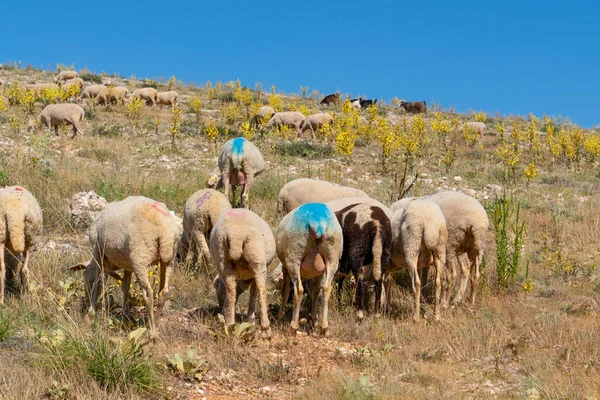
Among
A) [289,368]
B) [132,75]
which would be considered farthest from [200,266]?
[132,75]

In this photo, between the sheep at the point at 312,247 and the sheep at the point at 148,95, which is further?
the sheep at the point at 148,95

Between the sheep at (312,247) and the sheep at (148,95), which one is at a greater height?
the sheep at (148,95)

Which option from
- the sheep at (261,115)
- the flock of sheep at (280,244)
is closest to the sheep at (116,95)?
the sheep at (261,115)

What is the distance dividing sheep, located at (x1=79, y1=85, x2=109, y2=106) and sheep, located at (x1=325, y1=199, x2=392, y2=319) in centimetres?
2261

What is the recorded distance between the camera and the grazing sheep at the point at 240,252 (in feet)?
22.2

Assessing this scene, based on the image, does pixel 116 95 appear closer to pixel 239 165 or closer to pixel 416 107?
pixel 416 107

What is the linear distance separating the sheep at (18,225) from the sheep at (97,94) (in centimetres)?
2191

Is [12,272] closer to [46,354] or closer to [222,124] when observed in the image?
[46,354]

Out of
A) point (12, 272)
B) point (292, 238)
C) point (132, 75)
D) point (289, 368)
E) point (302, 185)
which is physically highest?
point (132, 75)

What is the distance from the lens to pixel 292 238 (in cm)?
726

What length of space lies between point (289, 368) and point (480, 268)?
156 inches

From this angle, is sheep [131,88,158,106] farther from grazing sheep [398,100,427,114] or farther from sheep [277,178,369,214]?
sheep [277,178,369,214]

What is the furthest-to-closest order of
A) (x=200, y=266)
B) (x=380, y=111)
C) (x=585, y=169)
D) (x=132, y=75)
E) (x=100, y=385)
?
(x=132, y=75)
(x=380, y=111)
(x=585, y=169)
(x=200, y=266)
(x=100, y=385)

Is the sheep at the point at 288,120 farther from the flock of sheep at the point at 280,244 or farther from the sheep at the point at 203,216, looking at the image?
the sheep at the point at 203,216
